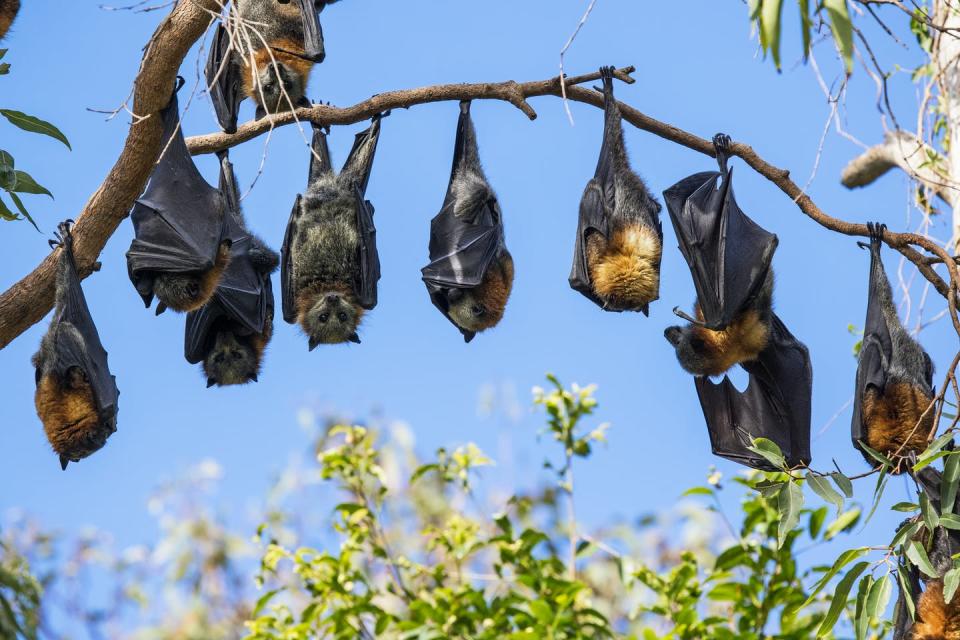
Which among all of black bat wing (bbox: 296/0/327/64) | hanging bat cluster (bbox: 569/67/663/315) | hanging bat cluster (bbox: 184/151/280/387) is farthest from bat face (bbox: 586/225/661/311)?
hanging bat cluster (bbox: 184/151/280/387)

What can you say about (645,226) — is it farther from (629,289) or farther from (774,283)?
(774,283)

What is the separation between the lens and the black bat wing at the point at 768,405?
7441mm

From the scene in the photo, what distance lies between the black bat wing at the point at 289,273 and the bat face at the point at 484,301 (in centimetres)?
104

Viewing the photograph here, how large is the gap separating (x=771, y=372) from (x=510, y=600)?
7.29 ft

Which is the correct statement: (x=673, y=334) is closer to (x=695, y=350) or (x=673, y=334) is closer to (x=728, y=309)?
(x=695, y=350)

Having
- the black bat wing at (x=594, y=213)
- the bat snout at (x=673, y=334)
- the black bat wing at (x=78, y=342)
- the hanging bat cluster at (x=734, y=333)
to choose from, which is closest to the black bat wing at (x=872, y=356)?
the hanging bat cluster at (x=734, y=333)

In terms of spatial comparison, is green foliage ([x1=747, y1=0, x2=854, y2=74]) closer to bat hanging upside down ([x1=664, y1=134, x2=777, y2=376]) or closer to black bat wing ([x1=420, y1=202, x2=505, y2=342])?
bat hanging upside down ([x1=664, y1=134, x2=777, y2=376])

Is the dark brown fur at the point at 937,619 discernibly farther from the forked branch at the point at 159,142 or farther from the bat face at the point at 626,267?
the bat face at the point at 626,267

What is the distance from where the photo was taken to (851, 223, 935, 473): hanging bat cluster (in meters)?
6.59

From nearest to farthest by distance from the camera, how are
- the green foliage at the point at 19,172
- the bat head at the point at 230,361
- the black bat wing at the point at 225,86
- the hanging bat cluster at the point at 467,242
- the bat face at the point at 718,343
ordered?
1. the green foliage at the point at 19,172
2. the bat face at the point at 718,343
3. the black bat wing at the point at 225,86
4. the hanging bat cluster at the point at 467,242
5. the bat head at the point at 230,361

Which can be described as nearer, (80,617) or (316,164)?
(316,164)

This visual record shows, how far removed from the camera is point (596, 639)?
7098 mm

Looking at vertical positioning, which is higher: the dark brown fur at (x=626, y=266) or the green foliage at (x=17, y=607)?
the dark brown fur at (x=626, y=266)

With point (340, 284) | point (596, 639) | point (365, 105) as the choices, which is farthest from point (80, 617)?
point (365, 105)
